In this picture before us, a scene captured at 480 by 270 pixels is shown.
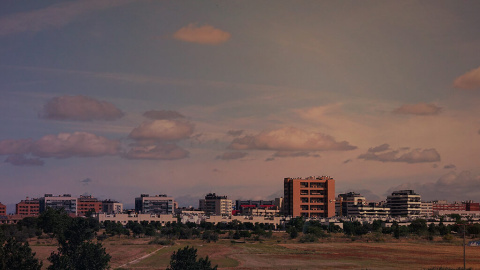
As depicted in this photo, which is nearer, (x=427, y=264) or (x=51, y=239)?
(x=427, y=264)

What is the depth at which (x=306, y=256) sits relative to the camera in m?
137

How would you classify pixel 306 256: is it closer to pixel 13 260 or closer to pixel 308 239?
pixel 308 239

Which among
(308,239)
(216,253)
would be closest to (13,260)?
(216,253)

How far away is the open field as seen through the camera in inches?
4631

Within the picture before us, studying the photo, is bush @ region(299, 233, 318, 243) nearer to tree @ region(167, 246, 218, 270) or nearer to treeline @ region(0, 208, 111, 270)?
treeline @ region(0, 208, 111, 270)

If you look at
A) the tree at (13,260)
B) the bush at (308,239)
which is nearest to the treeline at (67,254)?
the tree at (13,260)

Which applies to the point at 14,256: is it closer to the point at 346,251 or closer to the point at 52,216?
the point at 346,251

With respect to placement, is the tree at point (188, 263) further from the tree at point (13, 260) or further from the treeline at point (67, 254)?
the tree at point (13, 260)

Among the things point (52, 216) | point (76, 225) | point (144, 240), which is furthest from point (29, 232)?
point (76, 225)

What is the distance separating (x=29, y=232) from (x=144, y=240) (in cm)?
3701

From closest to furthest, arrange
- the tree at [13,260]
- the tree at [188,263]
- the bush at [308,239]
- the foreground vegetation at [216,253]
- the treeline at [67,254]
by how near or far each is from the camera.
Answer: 1. the tree at [13,260]
2. the treeline at [67,254]
3. the tree at [188,263]
4. the foreground vegetation at [216,253]
5. the bush at [308,239]

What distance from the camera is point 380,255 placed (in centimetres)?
14150

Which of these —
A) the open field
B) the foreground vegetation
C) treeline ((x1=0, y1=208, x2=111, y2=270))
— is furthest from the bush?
treeline ((x1=0, y1=208, x2=111, y2=270))

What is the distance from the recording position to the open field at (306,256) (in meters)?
118
